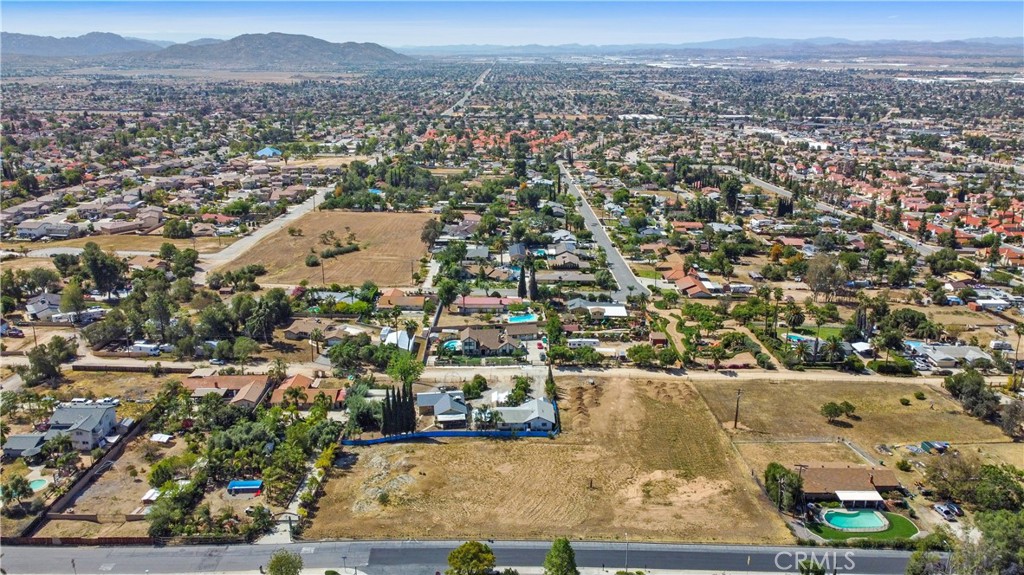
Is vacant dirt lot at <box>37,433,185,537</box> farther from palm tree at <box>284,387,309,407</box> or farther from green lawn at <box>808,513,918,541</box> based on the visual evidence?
green lawn at <box>808,513,918,541</box>

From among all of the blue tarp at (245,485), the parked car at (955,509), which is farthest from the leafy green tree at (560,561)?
the parked car at (955,509)

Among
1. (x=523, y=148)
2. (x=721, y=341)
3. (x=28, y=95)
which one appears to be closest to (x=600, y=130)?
(x=523, y=148)

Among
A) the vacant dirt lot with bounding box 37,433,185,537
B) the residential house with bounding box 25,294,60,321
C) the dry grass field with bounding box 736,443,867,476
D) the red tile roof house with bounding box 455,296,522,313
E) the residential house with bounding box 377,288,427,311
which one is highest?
the residential house with bounding box 25,294,60,321

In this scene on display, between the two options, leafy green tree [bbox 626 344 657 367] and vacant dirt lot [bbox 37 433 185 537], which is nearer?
vacant dirt lot [bbox 37 433 185 537]

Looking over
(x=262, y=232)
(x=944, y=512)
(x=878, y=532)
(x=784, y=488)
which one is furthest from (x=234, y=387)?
(x=262, y=232)

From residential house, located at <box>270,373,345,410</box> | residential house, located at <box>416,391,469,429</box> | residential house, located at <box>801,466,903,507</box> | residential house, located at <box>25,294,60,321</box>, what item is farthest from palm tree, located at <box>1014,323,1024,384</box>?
residential house, located at <box>25,294,60,321</box>

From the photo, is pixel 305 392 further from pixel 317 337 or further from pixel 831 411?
pixel 831 411

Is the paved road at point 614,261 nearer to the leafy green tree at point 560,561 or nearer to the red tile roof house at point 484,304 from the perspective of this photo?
the red tile roof house at point 484,304
